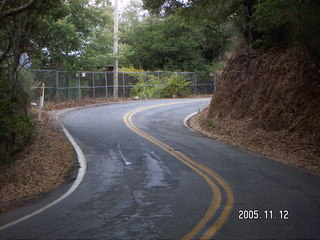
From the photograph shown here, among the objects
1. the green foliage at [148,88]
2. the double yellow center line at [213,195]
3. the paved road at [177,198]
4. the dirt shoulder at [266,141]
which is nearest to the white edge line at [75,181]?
the paved road at [177,198]

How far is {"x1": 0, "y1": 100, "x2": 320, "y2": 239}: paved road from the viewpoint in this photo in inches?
242

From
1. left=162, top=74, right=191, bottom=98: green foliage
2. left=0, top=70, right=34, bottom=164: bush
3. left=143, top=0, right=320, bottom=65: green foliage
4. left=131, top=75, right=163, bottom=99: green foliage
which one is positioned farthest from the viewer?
left=162, top=74, right=191, bottom=98: green foliage

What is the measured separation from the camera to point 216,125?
733 inches

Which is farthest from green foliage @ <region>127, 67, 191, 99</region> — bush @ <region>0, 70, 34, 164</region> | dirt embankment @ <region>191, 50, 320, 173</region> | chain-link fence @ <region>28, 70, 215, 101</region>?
bush @ <region>0, 70, 34, 164</region>

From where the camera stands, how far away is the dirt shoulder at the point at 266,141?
1243 cm

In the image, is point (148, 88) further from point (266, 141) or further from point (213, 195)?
point (213, 195)

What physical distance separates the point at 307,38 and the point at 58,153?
312 inches

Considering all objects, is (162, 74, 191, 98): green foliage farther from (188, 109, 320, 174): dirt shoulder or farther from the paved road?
the paved road

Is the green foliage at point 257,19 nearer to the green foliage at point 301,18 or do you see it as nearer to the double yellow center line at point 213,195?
the green foliage at point 301,18

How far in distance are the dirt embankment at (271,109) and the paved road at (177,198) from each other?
1.54m

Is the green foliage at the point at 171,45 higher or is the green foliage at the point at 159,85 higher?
the green foliage at the point at 171,45

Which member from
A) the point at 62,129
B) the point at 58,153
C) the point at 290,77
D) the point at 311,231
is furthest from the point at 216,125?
the point at 311,231

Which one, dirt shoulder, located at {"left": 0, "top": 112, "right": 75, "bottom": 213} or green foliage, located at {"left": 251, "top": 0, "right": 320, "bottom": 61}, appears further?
green foliage, located at {"left": 251, "top": 0, "right": 320, "bottom": 61}

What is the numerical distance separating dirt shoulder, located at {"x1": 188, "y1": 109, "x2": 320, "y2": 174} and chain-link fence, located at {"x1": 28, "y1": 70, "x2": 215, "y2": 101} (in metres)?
9.63
